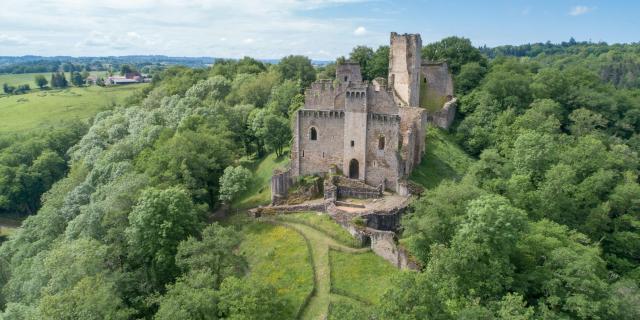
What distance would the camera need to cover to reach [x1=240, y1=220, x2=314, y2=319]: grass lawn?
30.0m

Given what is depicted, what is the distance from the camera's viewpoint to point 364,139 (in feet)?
140

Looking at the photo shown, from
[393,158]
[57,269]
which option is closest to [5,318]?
[57,269]

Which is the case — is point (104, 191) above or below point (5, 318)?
above

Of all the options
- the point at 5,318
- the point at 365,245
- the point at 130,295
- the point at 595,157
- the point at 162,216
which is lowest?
the point at 5,318

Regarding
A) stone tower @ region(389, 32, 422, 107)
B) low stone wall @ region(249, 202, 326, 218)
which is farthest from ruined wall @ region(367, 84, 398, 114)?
stone tower @ region(389, 32, 422, 107)

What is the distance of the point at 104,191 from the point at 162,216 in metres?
13.9

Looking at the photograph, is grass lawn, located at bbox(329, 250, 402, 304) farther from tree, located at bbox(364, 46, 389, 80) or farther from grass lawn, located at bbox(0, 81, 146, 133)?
grass lawn, located at bbox(0, 81, 146, 133)

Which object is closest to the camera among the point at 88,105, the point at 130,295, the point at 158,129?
the point at 130,295

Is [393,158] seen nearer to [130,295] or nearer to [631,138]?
[130,295]

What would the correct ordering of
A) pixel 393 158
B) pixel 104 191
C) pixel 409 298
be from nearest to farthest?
pixel 409 298
pixel 393 158
pixel 104 191

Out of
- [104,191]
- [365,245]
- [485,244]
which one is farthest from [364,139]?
[104,191]

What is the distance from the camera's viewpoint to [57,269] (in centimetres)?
3338

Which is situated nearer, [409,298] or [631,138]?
[409,298]

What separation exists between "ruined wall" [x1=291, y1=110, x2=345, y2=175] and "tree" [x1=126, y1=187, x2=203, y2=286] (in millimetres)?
14019
